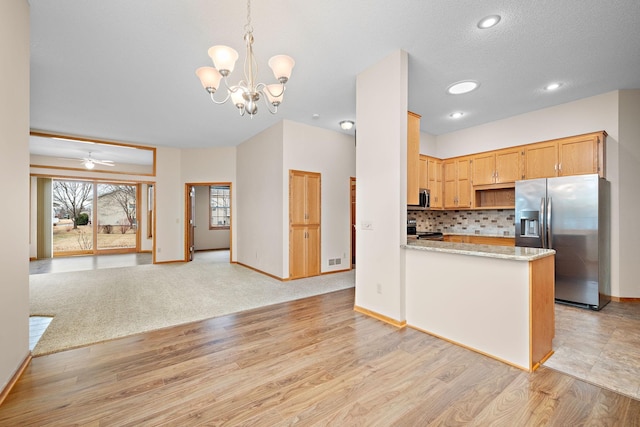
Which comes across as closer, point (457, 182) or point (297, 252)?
point (297, 252)

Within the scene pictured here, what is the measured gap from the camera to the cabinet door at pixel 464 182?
531cm

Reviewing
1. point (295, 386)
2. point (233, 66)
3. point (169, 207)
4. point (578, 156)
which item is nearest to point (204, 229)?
point (169, 207)

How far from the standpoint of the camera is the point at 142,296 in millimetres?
4094

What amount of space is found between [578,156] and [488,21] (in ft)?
9.55

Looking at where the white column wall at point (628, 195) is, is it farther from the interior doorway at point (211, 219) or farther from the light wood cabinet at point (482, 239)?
the interior doorway at point (211, 219)

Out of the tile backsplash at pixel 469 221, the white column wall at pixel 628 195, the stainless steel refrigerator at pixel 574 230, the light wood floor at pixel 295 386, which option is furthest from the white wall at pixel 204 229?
the white column wall at pixel 628 195

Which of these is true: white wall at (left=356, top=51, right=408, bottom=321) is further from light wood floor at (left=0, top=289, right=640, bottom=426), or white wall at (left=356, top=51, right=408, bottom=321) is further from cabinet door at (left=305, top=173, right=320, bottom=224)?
cabinet door at (left=305, top=173, right=320, bottom=224)

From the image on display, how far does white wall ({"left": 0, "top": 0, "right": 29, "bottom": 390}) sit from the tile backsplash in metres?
5.36

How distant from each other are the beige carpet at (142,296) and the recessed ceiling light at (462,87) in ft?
10.9

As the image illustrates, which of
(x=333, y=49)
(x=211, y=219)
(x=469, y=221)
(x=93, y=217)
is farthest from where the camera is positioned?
(x=211, y=219)

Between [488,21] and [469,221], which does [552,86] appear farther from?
[469,221]

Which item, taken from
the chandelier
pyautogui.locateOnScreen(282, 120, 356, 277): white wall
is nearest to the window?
pyautogui.locateOnScreen(282, 120, 356, 277): white wall

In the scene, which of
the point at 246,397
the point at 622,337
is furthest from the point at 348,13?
the point at 622,337

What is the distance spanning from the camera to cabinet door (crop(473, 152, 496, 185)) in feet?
16.4
